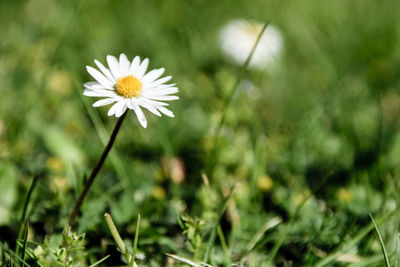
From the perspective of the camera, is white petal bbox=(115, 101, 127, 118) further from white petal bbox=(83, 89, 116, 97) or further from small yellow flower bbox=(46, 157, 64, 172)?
small yellow flower bbox=(46, 157, 64, 172)

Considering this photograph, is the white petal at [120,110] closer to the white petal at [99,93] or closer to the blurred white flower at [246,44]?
the white petal at [99,93]

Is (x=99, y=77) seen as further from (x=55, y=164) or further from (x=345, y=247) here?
(x=345, y=247)

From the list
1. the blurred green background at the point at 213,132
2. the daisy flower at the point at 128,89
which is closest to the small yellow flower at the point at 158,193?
the blurred green background at the point at 213,132

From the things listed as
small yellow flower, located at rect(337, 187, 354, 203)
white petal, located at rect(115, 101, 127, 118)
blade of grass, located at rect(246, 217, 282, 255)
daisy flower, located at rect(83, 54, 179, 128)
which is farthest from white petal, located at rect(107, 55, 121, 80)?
small yellow flower, located at rect(337, 187, 354, 203)

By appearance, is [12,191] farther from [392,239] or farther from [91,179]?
[392,239]

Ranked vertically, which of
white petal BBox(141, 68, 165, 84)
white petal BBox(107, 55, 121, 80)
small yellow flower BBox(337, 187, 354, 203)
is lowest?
small yellow flower BBox(337, 187, 354, 203)

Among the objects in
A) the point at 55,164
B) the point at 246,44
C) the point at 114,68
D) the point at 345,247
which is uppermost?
the point at 246,44

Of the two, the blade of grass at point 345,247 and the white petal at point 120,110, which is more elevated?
the white petal at point 120,110

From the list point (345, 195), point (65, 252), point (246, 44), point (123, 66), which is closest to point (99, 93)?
point (123, 66)
